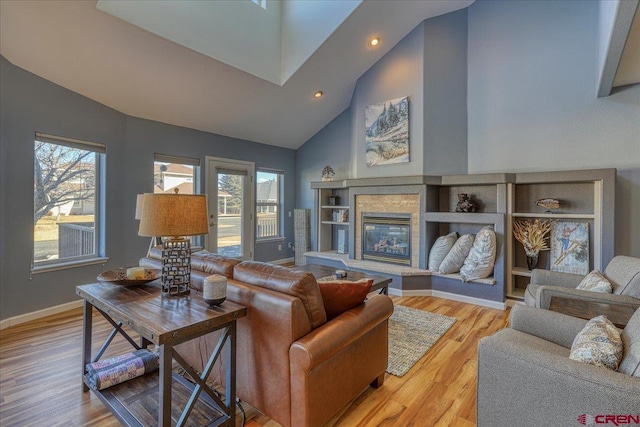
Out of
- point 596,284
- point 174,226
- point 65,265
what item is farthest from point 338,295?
point 65,265

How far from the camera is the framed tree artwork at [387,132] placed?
15.0 feet

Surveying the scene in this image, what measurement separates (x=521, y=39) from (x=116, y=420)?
572cm

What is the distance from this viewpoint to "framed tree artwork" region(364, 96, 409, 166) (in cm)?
458

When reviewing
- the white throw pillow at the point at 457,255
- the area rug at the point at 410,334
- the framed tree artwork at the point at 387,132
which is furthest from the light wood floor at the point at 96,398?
the framed tree artwork at the point at 387,132

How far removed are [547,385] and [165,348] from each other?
1657 millimetres

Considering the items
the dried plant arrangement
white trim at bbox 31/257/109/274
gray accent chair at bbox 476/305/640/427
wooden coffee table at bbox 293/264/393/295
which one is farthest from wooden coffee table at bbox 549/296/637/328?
white trim at bbox 31/257/109/274

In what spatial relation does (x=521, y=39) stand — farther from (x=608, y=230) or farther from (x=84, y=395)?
(x=84, y=395)

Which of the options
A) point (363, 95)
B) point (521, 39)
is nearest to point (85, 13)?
point (363, 95)

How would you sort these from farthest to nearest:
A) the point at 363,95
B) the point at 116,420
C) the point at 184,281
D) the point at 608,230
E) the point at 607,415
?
the point at 363,95 → the point at 608,230 → the point at 184,281 → the point at 116,420 → the point at 607,415

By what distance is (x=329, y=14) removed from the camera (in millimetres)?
4043

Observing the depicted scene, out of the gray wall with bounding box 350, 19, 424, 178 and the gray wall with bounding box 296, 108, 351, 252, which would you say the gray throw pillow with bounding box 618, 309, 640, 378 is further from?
the gray wall with bounding box 296, 108, 351, 252

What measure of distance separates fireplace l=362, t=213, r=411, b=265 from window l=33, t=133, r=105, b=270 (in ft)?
12.5

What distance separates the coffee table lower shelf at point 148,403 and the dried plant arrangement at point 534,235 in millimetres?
3840

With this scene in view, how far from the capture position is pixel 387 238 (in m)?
4.80
